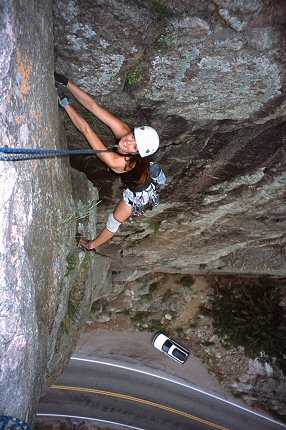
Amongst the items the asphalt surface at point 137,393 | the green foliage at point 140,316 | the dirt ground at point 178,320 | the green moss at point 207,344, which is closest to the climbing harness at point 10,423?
the dirt ground at point 178,320

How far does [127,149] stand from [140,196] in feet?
3.01

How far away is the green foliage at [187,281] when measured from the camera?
45.2 ft

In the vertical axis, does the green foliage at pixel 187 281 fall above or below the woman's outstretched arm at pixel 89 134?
below

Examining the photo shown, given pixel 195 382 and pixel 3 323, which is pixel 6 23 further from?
pixel 195 382

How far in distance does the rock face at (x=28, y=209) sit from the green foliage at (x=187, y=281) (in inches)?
343

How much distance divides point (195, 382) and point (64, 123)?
1151 cm

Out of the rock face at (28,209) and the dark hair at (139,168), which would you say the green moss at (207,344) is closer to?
the rock face at (28,209)

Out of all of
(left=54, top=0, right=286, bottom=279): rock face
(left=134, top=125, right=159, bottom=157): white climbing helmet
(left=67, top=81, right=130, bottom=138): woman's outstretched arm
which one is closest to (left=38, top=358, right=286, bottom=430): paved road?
(left=54, top=0, right=286, bottom=279): rock face

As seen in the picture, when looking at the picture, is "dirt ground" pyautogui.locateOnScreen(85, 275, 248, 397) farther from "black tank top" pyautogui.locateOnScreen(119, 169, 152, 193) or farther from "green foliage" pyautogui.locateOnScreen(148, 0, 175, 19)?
"green foliage" pyautogui.locateOnScreen(148, 0, 175, 19)

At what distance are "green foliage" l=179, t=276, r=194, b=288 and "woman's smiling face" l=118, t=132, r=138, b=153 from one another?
30.8 ft

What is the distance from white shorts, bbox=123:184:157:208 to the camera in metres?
5.71

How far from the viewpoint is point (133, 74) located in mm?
4664

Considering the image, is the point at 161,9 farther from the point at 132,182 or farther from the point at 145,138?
the point at 132,182

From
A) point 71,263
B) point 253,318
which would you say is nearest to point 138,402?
point 253,318
